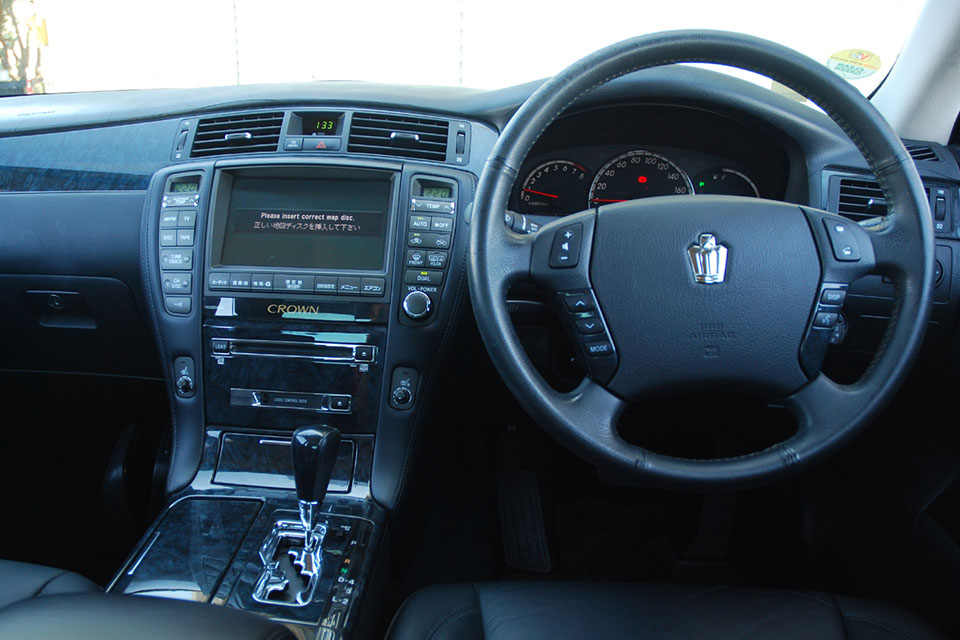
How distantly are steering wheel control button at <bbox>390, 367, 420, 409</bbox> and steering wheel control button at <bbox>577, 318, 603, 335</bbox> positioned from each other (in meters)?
0.46

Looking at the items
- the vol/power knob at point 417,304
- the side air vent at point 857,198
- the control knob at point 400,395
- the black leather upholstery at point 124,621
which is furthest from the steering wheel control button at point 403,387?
the side air vent at point 857,198

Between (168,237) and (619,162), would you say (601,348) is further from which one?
(168,237)

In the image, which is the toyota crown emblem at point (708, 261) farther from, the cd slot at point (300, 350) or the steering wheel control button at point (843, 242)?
the cd slot at point (300, 350)

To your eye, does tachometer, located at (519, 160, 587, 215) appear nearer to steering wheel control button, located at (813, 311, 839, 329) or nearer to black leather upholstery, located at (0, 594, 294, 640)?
steering wheel control button, located at (813, 311, 839, 329)

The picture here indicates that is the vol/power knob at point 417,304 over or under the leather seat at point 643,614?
over

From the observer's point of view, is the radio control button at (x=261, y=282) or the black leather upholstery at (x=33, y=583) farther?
the radio control button at (x=261, y=282)

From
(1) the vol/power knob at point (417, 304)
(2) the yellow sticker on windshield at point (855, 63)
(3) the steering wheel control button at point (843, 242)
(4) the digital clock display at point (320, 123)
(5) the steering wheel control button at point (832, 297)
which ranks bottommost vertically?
(1) the vol/power knob at point (417, 304)

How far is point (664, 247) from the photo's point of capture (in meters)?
1.16

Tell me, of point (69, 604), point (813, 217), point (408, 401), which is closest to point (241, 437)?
point (408, 401)

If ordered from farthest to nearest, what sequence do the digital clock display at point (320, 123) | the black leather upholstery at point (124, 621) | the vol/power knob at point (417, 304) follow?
the digital clock display at point (320, 123) → the vol/power knob at point (417, 304) → the black leather upholstery at point (124, 621)

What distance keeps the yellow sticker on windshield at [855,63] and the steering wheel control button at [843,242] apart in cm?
56

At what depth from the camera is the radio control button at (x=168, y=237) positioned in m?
1.52

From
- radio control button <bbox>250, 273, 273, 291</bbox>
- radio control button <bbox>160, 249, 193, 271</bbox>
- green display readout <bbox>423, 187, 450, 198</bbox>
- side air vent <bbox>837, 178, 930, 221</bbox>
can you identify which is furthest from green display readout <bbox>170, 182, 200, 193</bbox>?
side air vent <bbox>837, 178, 930, 221</bbox>

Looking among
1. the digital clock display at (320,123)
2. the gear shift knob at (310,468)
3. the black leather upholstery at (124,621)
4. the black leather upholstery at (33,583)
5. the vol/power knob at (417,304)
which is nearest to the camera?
the black leather upholstery at (124,621)
